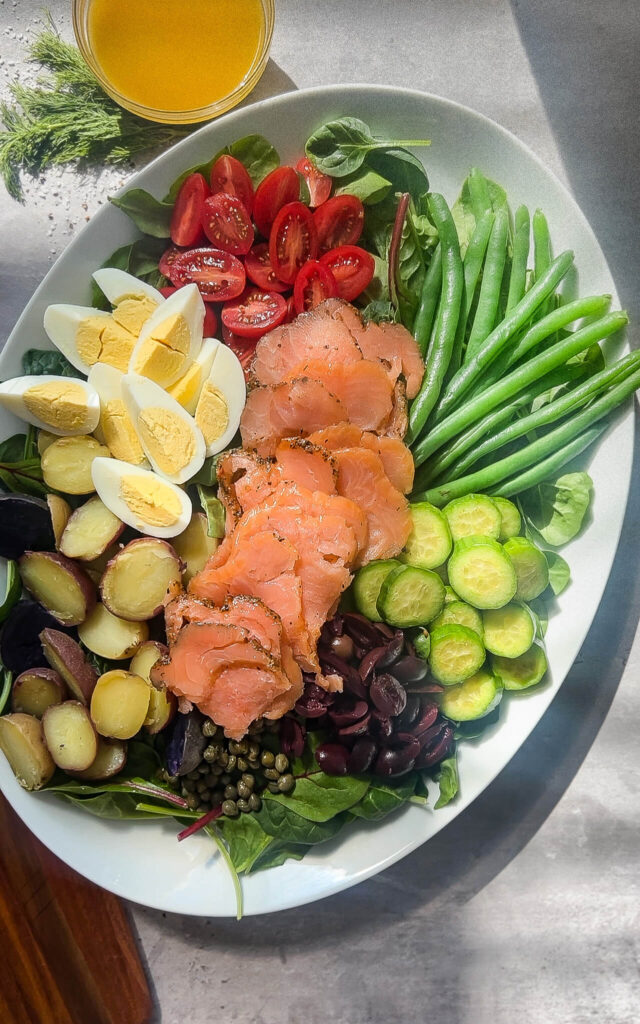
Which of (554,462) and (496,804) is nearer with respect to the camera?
(554,462)

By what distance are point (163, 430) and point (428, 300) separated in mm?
814

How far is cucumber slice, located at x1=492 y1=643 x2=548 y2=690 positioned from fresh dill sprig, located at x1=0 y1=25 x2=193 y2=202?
1.84m

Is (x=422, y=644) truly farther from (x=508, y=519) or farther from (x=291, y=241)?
(x=291, y=241)

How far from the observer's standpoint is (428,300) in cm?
205

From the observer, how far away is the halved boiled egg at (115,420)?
2049mm

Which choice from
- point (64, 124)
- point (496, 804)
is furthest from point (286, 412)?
point (496, 804)

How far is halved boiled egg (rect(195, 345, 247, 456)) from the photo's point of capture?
2.06 metres

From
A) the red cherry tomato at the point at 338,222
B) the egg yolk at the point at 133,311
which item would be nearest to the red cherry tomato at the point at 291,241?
the red cherry tomato at the point at 338,222

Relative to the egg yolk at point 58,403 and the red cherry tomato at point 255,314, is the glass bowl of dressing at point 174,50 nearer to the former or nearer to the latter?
the red cherry tomato at point 255,314

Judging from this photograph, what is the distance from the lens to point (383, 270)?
2107mm

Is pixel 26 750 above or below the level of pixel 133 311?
below

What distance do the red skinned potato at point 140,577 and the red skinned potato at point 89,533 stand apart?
0.06m

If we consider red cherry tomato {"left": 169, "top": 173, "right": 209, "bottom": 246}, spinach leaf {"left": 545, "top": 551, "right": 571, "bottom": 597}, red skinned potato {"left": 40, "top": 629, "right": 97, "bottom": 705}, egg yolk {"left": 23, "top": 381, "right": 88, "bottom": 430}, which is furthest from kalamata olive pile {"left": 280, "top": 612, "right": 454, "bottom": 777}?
red cherry tomato {"left": 169, "top": 173, "right": 209, "bottom": 246}

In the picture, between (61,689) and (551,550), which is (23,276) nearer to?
(61,689)
